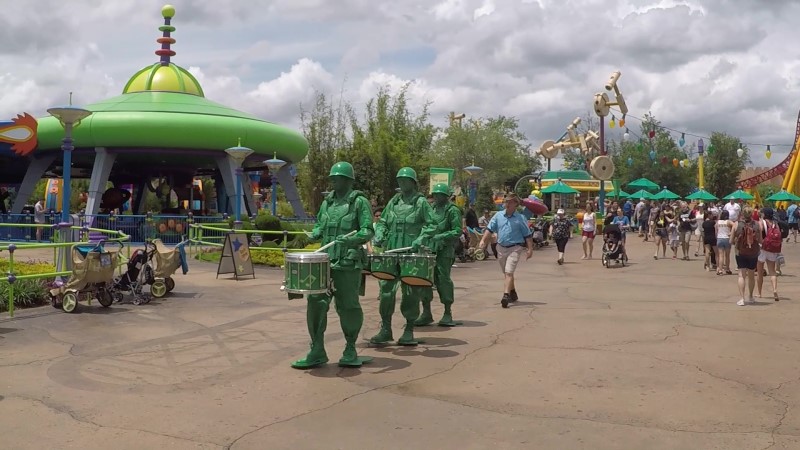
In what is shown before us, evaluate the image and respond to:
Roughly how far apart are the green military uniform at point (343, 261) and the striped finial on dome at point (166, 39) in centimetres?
2875

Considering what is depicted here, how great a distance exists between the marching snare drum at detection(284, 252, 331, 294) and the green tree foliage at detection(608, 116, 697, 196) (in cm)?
6239

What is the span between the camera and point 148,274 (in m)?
12.5

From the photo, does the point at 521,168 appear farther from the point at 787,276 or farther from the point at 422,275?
the point at 422,275

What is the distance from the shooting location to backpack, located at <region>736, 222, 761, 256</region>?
1227 cm

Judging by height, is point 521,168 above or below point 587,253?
above

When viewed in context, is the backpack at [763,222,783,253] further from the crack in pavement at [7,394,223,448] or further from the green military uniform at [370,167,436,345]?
the crack in pavement at [7,394,223,448]

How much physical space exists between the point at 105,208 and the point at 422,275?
31.4m

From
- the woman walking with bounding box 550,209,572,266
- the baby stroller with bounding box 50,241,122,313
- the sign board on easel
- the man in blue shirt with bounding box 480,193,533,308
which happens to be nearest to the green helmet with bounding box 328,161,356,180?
the man in blue shirt with bounding box 480,193,533,308

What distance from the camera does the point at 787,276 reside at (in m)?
17.7

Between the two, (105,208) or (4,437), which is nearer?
(4,437)

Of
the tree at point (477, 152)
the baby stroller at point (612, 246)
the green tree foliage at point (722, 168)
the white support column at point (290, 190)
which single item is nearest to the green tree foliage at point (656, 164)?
the green tree foliage at point (722, 168)

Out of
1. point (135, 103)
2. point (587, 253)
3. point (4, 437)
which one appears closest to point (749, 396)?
point (4, 437)

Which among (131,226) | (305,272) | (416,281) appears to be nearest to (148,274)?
(416,281)

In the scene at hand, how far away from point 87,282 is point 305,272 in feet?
18.4
